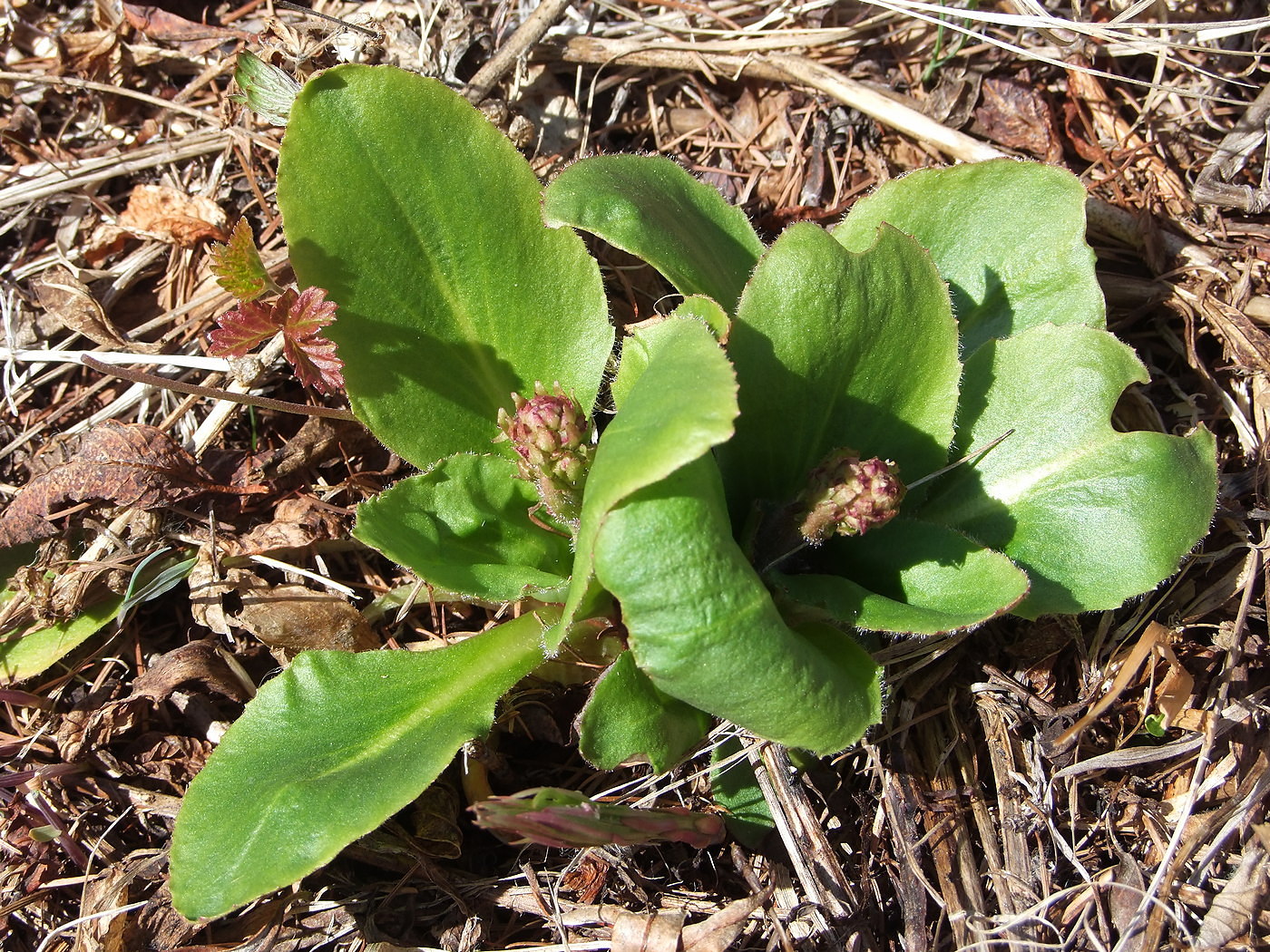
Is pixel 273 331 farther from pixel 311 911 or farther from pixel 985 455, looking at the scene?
pixel 985 455

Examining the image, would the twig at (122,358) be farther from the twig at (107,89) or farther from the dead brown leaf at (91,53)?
the dead brown leaf at (91,53)

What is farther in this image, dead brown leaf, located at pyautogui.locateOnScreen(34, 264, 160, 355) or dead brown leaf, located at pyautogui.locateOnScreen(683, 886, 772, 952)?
dead brown leaf, located at pyautogui.locateOnScreen(34, 264, 160, 355)

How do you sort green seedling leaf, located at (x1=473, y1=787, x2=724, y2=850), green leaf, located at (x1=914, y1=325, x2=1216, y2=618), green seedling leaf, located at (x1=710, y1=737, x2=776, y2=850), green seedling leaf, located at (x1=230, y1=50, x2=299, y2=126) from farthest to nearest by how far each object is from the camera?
1. green seedling leaf, located at (x1=230, y1=50, x2=299, y2=126)
2. green seedling leaf, located at (x1=710, y1=737, x2=776, y2=850)
3. green leaf, located at (x1=914, y1=325, x2=1216, y2=618)
4. green seedling leaf, located at (x1=473, y1=787, x2=724, y2=850)

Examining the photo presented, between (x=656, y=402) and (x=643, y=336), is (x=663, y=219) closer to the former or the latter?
(x=643, y=336)

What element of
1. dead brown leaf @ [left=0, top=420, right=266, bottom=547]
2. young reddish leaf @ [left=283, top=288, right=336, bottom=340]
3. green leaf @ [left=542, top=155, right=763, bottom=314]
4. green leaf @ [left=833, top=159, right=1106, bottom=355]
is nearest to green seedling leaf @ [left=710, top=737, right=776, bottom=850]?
green leaf @ [left=542, top=155, right=763, bottom=314]

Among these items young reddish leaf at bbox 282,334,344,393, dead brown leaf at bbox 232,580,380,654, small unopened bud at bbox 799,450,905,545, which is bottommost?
dead brown leaf at bbox 232,580,380,654

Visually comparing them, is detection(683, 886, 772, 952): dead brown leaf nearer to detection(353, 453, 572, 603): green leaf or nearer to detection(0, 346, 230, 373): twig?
detection(353, 453, 572, 603): green leaf

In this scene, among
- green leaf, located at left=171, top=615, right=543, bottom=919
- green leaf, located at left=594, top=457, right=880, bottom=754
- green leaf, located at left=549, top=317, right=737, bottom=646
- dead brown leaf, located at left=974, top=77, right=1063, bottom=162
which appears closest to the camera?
green leaf, located at left=549, top=317, right=737, bottom=646
